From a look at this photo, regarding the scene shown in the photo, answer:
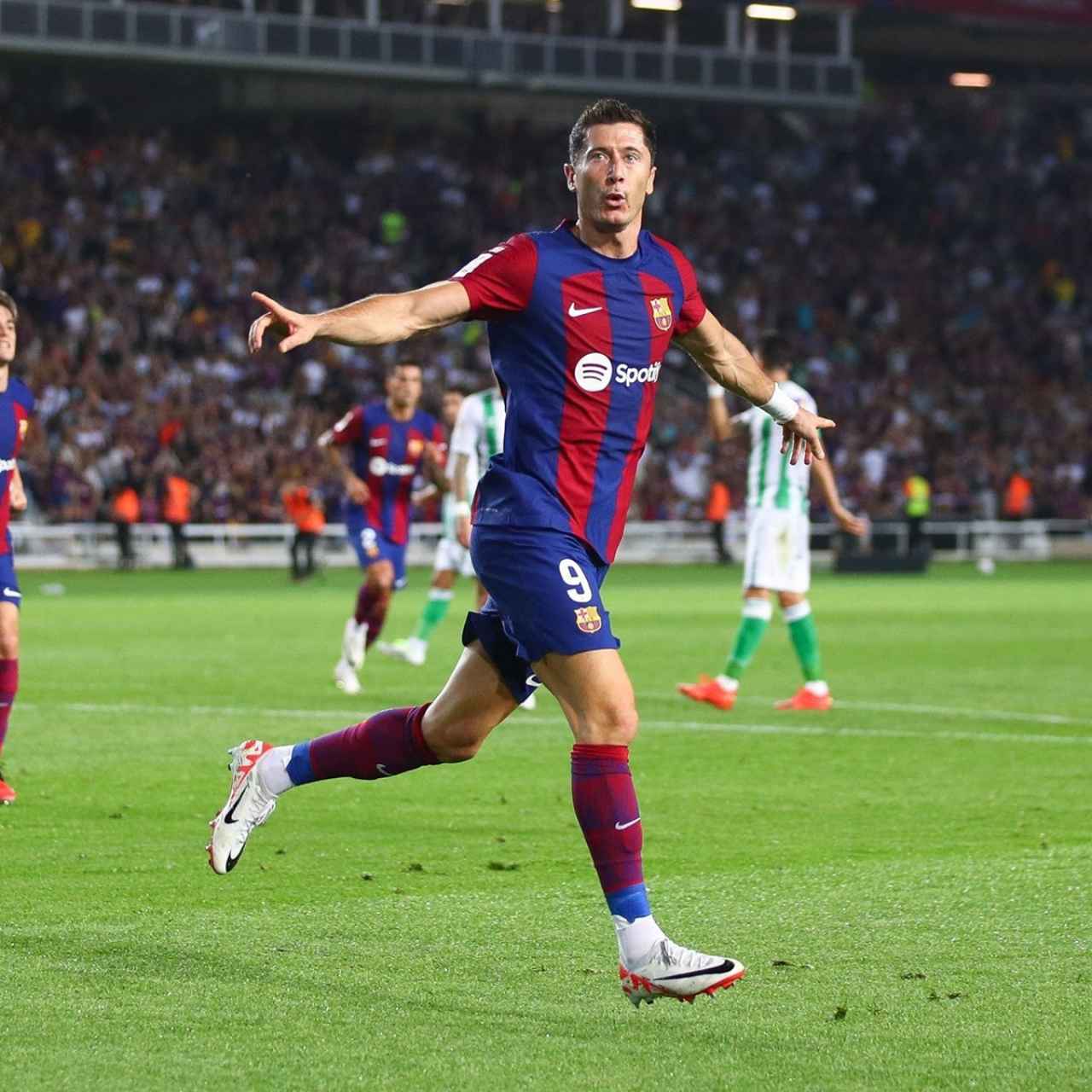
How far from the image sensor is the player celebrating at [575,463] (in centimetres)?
573

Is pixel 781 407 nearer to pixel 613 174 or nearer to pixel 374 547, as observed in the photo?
pixel 613 174

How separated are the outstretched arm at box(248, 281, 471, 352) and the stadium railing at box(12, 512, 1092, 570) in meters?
29.2

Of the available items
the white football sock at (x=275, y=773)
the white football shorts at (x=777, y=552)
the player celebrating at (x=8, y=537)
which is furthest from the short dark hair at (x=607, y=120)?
the white football shorts at (x=777, y=552)

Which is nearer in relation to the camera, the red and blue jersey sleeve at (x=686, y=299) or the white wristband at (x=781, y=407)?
the red and blue jersey sleeve at (x=686, y=299)

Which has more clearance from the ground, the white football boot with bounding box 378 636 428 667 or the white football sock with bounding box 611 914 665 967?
the white football sock with bounding box 611 914 665 967

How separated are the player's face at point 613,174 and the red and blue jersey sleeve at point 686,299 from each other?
285 mm

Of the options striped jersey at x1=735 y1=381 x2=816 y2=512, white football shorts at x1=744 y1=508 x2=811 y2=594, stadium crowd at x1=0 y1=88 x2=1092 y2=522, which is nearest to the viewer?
white football shorts at x1=744 y1=508 x2=811 y2=594

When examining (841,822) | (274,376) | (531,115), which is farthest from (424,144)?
(841,822)

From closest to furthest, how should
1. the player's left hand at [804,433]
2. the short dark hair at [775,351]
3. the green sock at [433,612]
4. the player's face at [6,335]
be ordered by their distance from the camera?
the player's left hand at [804,433], the player's face at [6,335], the short dark hair at [775,351], the green sock at [433,612]

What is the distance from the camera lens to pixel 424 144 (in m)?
46.3

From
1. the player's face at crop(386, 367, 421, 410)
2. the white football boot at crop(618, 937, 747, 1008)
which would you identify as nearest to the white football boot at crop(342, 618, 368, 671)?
the player's face at crop(386, 367, 421, 410)

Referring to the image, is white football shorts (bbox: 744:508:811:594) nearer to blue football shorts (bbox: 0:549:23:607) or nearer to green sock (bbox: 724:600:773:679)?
green sock (bbox: 724:600:773:679)

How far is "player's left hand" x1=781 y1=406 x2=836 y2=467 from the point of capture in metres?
6.90

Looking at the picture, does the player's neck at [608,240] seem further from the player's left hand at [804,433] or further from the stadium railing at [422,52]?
the stadium railing at [422,52]
